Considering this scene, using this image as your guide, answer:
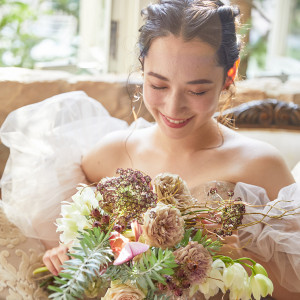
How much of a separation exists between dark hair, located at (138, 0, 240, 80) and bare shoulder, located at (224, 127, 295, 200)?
10.2 inches

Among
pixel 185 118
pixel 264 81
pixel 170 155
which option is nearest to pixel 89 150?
pixel 170 155

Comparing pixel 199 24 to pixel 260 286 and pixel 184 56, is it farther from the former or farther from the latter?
pixel 260 286

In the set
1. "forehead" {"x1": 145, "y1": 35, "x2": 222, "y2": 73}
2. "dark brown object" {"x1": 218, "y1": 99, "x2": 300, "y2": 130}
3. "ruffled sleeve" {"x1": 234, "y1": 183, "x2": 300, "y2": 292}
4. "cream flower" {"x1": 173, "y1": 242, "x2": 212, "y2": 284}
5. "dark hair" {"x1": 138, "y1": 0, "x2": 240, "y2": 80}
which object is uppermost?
"dark hair" {"x1": 138, "y1": 0, "x2": 240, "y2": 80}

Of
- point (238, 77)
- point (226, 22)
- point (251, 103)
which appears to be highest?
point (226, 22)

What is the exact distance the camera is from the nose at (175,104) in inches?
46.4

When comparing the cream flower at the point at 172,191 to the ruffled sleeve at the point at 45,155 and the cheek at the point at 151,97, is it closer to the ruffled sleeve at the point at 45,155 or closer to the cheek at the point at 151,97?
the cheek at the point at 151,97

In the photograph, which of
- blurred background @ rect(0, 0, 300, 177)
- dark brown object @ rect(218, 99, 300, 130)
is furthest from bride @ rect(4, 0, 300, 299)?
dark brown object @ rect(218, 99, 300, 130)

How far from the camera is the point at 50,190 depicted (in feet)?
4.85

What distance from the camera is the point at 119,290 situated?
3.06 feet

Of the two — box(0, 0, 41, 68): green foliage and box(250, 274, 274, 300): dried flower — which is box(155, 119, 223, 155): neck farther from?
box(0, 0, 41, 68): green foliage

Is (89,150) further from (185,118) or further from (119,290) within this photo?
(119,290)

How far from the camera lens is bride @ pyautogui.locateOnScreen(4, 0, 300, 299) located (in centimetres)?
117

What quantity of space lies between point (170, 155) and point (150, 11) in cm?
41

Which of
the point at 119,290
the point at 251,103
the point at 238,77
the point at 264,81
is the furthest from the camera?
the point at 264,81
